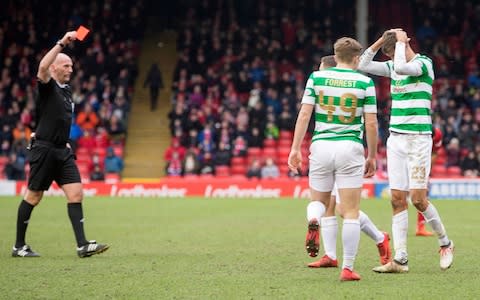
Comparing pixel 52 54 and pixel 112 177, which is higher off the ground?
pixel 52 54

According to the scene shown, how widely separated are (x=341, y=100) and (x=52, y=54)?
126 inches

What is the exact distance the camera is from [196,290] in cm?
760

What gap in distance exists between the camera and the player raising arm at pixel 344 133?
813 cm

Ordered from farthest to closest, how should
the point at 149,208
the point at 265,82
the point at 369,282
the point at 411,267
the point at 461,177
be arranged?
the point at 265,82 → the point at 461,177 → the point at 149,208 → the point at 411,267 → the point at 369,282

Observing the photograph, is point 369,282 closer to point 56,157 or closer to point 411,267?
point 411,267

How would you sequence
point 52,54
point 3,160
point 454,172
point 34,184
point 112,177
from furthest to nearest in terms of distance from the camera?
point 3,160, point 112,177, point 454,172, point 34,184, point 52,54

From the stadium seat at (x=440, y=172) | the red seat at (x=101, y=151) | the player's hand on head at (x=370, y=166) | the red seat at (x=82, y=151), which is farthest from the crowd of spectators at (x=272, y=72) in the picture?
the player's hand on head at (x=370, y=166)

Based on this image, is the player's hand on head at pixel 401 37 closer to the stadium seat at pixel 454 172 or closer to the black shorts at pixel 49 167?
the black shorts at pixel 49 167

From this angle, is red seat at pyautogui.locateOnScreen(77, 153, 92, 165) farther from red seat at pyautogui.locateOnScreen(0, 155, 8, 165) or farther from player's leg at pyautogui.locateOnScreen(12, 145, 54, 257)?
player's leg at pyautogui.locateOnScreen(12, 145, 54, 257)

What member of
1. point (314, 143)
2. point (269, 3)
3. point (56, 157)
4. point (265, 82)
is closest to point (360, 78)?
point (314, 143)

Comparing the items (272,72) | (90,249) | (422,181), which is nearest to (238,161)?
(272,72)

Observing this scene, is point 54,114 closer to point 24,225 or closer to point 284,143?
point 24,225

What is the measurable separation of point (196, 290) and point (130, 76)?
2524 cm

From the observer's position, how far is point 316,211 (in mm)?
8375
